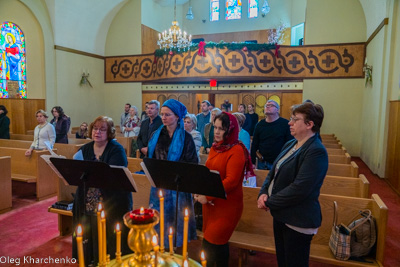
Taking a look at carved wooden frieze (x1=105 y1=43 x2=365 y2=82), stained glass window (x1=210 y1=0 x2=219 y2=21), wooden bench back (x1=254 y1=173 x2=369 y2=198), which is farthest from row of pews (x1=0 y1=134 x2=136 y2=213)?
stained glass window (x1=210 y1=0 x2=219 y2=21)

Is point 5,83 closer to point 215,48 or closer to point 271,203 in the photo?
point 215,48

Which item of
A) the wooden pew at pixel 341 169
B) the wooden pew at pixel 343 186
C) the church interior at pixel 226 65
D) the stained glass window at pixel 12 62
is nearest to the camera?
the wooden pew at pixel 343 186

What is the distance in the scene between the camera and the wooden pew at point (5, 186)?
14.9 ft

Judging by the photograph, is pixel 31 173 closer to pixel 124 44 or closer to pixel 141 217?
pixel 141 217

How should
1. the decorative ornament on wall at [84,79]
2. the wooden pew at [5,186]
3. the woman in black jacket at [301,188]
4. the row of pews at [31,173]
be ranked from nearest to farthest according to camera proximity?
1. the woman in black jacket at [301,188]
2. the wooden pew at [5,186]
3. the row of pews at [31,173]
4. the decorative ornament on wall at [84,79]

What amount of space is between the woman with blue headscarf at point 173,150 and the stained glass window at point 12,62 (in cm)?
954

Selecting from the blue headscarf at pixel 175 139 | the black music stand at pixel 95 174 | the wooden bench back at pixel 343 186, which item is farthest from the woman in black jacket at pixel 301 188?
the wooden bench back at pixel 343 186

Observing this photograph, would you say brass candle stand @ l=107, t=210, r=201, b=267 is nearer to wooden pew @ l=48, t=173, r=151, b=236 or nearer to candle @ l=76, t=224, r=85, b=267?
candle @ l=76, t=224, r=85, b=267

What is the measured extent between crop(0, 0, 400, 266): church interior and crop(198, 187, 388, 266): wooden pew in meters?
2.75

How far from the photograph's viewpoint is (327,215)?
9.15ft

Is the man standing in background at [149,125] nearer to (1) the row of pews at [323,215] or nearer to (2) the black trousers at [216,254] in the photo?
(1) the row of pews at [323,215]

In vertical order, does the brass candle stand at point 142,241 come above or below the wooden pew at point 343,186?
above

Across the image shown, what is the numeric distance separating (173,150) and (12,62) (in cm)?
999

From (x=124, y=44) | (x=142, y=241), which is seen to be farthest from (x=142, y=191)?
(x=124, y=44)
